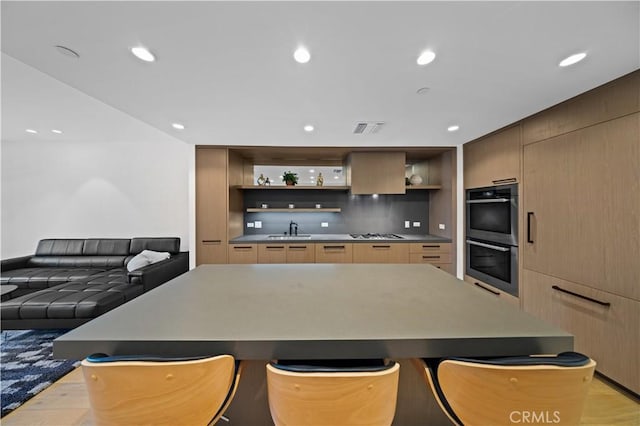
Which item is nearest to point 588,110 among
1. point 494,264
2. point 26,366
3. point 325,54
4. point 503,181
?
point 503,181

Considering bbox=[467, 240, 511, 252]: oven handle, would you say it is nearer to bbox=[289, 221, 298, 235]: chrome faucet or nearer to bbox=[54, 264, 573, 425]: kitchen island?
bbox=[54, 264, 573, 425]: kitchen island

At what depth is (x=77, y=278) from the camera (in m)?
3.33

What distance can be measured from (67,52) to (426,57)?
2.18 meters

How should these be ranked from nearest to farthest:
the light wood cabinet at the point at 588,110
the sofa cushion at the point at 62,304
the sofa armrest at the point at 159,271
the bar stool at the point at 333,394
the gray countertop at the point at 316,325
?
the bar stool at the point at 333,394
the gray countertop at the point at 316,325
the light wood cabinet at the point at 588,110
the sofa cushion at the point at 62,304
the sofa armrest at the point at 159,271

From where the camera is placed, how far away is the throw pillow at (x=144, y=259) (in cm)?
345

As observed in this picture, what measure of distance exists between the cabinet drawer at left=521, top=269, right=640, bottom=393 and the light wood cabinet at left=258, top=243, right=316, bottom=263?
2678mm

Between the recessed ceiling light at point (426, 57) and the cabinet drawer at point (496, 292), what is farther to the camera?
the cabinet drawer at point (496, 292)

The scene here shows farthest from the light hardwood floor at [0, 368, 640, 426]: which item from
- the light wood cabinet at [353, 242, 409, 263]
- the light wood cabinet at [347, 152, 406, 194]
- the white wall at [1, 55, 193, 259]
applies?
the white wall at [1, 55, 193, 259]

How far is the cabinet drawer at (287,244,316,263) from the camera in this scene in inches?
142

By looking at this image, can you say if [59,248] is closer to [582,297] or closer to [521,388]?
[521,388]

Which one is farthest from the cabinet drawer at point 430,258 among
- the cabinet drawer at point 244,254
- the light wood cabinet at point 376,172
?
the cabinet drawer at point 244,254

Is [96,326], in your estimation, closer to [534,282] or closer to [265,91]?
[265,91]

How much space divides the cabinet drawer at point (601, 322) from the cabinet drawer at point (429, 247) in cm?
136

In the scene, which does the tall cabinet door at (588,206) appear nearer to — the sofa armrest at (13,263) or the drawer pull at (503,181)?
the drawer pull at (503,181)
